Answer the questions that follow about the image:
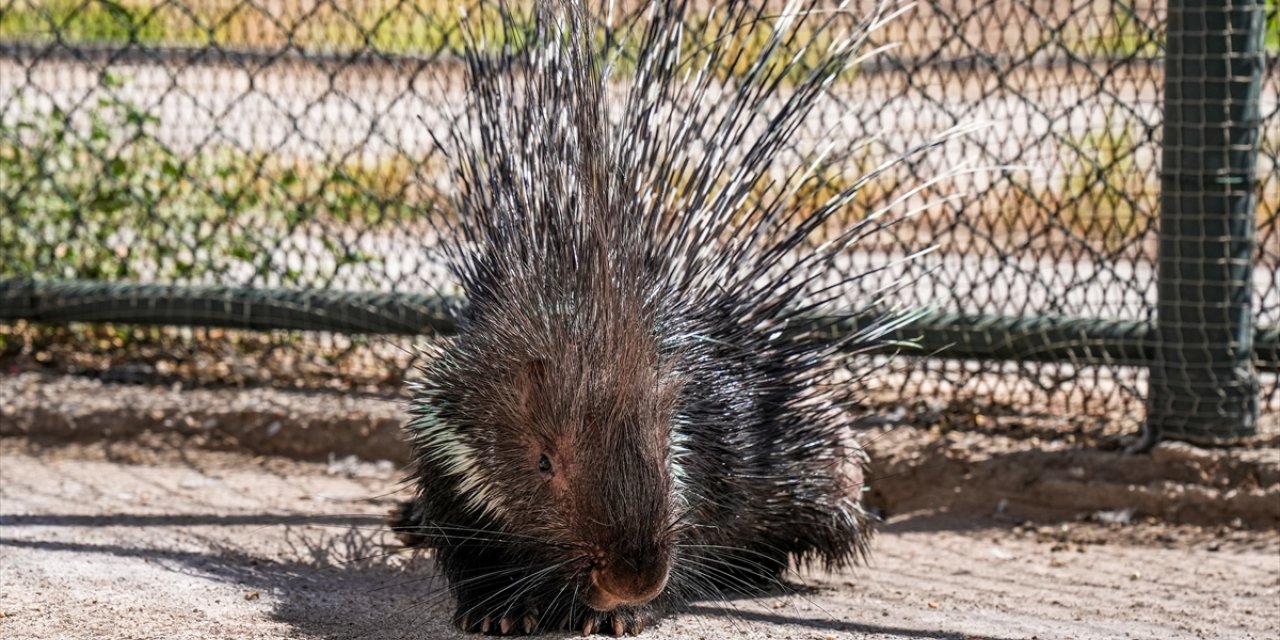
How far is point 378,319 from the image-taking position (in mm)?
3771

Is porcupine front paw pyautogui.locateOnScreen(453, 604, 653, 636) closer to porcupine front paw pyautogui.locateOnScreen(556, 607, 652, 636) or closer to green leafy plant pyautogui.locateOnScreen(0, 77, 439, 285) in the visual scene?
porcupine front paw pyautogui.locateOnScreen(556, 607, 652, 636)

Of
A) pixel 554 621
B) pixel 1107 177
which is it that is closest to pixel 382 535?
pixel 554 621

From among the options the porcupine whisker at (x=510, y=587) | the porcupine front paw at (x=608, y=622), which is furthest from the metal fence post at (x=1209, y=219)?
the porcupine whisker at (x=510, y=587)

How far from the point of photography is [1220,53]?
3080 millimetres

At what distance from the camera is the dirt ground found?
2424mm

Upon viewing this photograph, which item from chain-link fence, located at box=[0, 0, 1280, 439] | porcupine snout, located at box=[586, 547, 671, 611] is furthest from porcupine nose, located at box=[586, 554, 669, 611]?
chain-link fence, located at box=[0, 0, 1280, 439]

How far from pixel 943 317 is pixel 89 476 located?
2.09 m

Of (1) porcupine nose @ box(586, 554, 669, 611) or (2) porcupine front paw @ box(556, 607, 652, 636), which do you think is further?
(2) porcupine front paw @ box(556, 607, 652, 636)

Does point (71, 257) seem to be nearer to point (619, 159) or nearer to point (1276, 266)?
point (619, 159)

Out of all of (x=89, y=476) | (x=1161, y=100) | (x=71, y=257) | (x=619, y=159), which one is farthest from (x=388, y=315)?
(x=1161, y=100)

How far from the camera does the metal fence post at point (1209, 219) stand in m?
3.09

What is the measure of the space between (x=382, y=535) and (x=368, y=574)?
0.71ft

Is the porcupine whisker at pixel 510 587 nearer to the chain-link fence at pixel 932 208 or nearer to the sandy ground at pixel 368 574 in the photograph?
the sandy ground at pixel 368 574

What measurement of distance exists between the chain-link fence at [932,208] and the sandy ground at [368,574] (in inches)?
16.5
